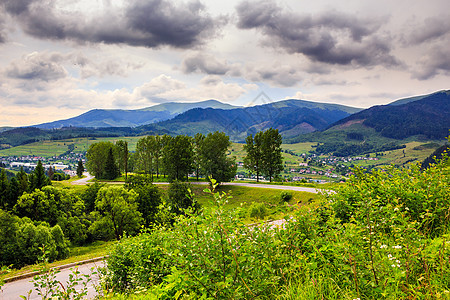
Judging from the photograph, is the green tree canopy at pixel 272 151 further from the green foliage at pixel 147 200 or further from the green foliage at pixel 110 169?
the green foliage at pixel 110 169

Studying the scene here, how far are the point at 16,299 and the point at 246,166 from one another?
4978cm

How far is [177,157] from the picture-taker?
2415 inches

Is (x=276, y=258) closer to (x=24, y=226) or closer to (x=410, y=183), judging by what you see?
(x=410, y=183)

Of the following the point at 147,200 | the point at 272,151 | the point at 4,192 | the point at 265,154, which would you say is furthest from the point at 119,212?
the point at 272,151

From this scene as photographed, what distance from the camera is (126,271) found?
7.00 meters

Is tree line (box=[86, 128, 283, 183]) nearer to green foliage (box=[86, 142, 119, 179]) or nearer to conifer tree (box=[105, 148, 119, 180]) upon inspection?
conifer tree (box=[105, 148, 119, 180])

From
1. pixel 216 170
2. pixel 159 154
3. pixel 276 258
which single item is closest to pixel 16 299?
pixel 276 258

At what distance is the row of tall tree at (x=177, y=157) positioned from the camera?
56812 millimetres

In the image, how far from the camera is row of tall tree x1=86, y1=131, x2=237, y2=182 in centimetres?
5681

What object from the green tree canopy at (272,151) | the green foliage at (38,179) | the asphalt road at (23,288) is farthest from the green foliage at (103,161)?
the asphalt road at (23,288)

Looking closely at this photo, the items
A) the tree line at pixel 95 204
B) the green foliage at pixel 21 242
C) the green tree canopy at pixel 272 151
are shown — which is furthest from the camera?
the green tree canopy at pixel 272 151

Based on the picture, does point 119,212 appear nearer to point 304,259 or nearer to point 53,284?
point 53,284

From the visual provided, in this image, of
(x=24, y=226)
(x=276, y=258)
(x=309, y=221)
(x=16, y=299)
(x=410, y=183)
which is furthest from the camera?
(x=24, y=226)

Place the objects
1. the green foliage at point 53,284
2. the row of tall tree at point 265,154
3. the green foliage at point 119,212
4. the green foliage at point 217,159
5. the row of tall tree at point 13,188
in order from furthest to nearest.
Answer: the row of tall tree at point 265,154
the green foliage at point 217,159
the row of tall tree at point 13,188
the green foliage at point 119,212
the green foliage at point 53,284
